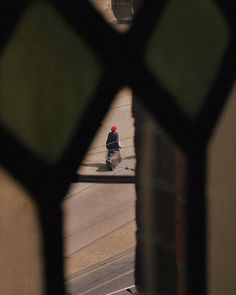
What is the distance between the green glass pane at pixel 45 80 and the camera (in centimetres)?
182

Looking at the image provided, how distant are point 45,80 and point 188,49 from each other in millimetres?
547

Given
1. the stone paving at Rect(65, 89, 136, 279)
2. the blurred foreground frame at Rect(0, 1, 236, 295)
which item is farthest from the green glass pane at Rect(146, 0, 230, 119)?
the stone paving at Rect(65, 89, 136, 279)

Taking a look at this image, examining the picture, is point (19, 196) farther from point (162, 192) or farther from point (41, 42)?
point (162, 192)

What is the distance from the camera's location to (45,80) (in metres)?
1.89

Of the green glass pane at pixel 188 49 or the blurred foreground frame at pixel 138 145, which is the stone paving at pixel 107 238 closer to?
the blurred foreground frame at pixel 138 145

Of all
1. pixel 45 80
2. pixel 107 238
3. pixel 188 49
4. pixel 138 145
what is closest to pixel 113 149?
pixel 107 238

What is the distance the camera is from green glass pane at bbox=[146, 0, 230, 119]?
2.18 m

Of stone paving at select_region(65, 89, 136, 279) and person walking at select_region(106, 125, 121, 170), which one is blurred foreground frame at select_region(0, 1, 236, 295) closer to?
stone paving at select_region(65, 89, 136, 279)

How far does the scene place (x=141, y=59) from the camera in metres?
2.12

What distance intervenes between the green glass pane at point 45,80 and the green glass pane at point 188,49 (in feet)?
0.85

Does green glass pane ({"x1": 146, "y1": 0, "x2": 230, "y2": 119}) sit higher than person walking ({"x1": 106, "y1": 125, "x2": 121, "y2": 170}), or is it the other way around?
person walking ({"x1": 106, "y1": 125, "x2": 121, "y2": 170})

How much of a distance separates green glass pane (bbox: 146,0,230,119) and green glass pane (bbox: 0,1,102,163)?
258 millimetres

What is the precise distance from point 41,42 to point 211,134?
71 cm

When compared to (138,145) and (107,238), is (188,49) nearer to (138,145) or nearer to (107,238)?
(138,145)
